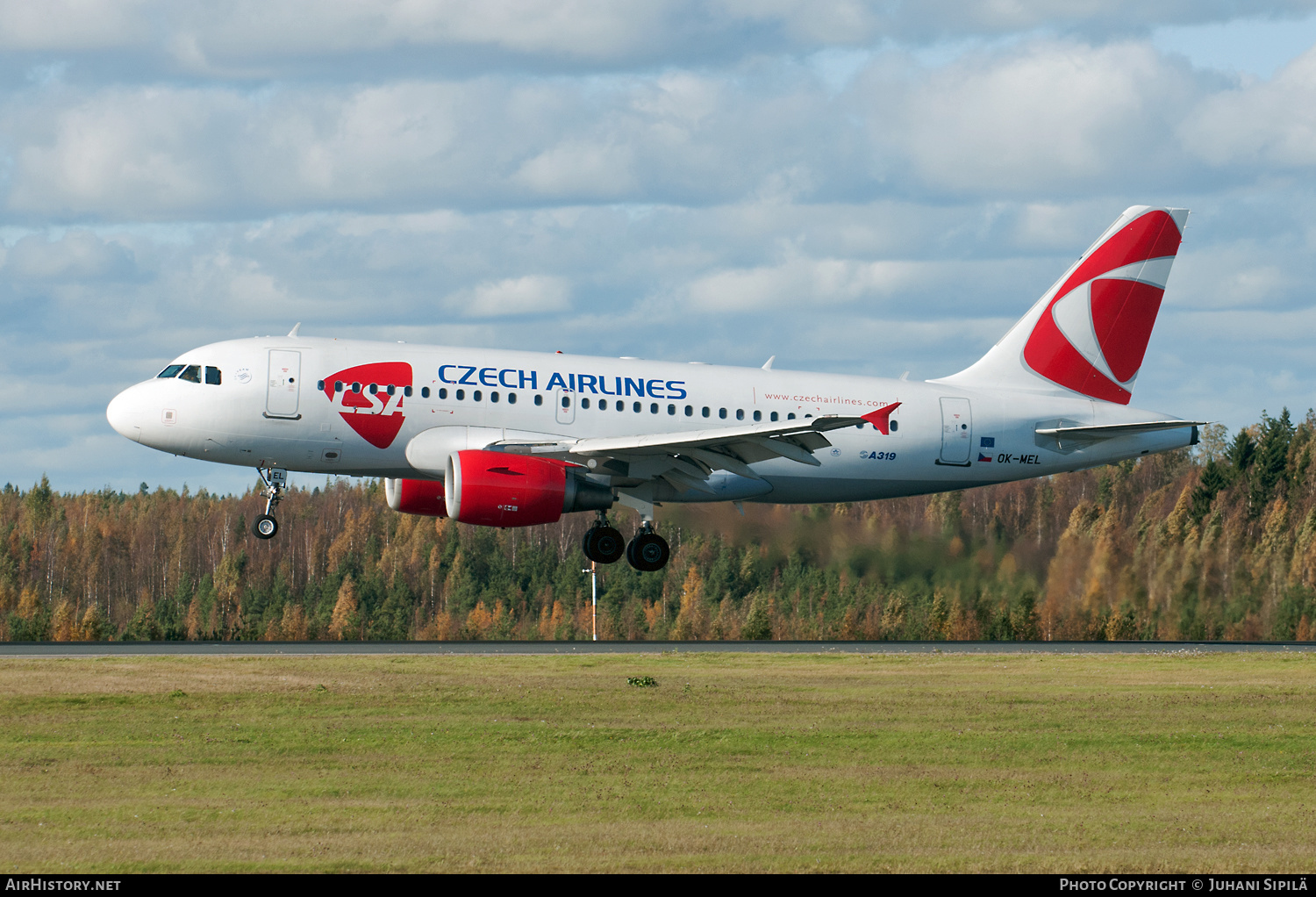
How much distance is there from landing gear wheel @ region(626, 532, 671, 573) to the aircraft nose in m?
12.6

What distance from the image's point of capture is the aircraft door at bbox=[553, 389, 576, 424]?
3972 cm

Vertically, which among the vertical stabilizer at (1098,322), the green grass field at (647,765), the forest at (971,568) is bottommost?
the green grass field at (647,765)

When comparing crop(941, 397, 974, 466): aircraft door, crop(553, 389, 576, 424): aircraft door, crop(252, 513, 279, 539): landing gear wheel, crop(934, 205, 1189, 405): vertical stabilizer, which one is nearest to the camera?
crop(252, 513, 279, 539): landing gear wheel

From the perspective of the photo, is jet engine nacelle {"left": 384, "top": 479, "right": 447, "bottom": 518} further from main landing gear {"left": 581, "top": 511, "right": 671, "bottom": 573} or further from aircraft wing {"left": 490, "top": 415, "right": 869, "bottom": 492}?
main landing gear {"left": 581, "top": 511, "right": 671, "bottom": 573}

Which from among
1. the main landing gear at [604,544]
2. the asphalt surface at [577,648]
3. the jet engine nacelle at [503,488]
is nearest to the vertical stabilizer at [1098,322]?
the asphalt surface at [577,648]

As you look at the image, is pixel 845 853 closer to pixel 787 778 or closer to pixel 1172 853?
pixel 1172 853

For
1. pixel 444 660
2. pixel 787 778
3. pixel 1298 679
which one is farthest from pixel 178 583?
pixel 787 778

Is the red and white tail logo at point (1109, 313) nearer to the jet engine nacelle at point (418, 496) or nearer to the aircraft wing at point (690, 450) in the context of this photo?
the aircraft wing at point (690, 450)

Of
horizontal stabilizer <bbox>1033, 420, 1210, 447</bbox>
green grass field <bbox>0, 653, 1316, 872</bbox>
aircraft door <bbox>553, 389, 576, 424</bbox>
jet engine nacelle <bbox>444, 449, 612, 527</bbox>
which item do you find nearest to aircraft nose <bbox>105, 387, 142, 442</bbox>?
green grass field <bbox>0, 653, 1316, 872</bbox>

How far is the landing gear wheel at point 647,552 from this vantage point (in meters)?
41.5

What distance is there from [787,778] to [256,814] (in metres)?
7.79

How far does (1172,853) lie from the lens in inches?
696

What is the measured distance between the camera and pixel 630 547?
4222 centimetres

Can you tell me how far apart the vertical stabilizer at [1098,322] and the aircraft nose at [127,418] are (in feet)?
72.5
